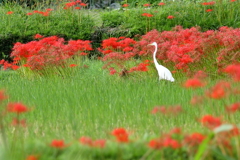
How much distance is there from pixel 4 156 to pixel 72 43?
5769 millimetres

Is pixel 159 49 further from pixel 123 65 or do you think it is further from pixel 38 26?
pixel 38 26

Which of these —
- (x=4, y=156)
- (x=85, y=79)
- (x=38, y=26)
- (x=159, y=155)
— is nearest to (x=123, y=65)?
(x=85, y=79)

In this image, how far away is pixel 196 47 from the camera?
6895 millimetres

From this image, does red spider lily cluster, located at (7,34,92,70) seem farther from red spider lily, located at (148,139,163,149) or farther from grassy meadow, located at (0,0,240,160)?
red spider lily, located at (148,139,163,149)

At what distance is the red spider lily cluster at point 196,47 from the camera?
6.73 metres

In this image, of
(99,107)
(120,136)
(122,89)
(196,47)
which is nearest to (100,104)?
(99,107)

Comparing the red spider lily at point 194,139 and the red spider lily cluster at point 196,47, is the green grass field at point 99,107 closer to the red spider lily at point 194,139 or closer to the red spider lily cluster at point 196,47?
the red spider lily cluster at point 196,47

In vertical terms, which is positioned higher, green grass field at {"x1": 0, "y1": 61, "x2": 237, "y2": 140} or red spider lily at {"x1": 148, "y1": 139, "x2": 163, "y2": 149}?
red spider lily at {"x1": 148, "y1": 139, "x2": 163, "y2": 149}

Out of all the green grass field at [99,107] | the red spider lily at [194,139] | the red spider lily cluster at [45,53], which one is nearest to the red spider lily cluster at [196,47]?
the green grass field at [99,107]

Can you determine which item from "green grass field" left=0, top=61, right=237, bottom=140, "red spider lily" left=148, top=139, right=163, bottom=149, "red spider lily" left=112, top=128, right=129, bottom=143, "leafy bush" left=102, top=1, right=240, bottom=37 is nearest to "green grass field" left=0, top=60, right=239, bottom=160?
"green grass field" left=0, top=61, right=237, bottom=140

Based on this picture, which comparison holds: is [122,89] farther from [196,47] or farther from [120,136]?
[120,136]

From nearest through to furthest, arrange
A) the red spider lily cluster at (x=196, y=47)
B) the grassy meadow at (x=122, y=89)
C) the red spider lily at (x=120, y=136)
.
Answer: the red spider lily at (x=120, y=136), the grassy meadow at (x=122, y=89), the red spider lily cluster at (x=196, y=47)

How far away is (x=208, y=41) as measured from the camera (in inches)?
274

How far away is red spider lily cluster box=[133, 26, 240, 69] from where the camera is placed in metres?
6.73
